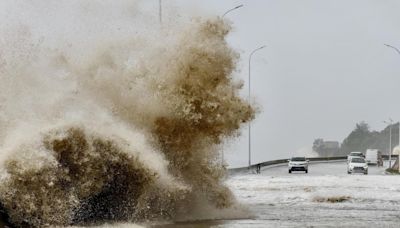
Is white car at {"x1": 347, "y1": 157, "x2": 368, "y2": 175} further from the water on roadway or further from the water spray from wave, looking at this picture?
the water spray from wave

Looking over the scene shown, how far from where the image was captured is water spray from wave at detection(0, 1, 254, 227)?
1681 centimetres

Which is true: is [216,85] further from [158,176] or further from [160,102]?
[158,176]

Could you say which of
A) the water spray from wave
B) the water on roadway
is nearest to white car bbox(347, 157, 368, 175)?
the water on roadway

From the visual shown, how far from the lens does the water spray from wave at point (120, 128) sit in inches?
662

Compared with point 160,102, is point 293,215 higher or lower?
lower

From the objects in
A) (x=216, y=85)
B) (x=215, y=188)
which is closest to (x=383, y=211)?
(x=215, y=188)

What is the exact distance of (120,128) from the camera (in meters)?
19.2

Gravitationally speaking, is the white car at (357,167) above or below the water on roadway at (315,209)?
above

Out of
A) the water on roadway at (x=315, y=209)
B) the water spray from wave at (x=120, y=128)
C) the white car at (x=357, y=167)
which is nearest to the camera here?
the water spray from wave at (x=120, y=128)

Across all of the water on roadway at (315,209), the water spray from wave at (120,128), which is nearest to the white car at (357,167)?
the water on roadway at (315,209)

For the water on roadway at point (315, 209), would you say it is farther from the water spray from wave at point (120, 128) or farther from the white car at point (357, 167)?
the white car at point (357, 167)

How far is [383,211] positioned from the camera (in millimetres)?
23516

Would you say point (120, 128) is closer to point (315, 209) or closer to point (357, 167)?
point (315, 209)

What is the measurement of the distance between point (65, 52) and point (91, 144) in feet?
16.4
